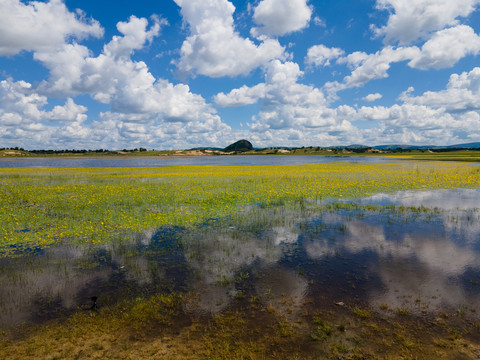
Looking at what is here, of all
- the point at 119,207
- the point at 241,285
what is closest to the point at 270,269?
the point at 241,285

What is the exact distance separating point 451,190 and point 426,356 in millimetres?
35231

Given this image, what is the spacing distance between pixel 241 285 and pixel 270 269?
2050 mm

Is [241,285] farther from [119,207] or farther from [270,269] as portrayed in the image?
[119,207]

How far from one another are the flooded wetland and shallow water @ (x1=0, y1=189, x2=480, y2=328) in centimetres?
7

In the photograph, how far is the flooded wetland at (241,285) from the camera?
7.34m

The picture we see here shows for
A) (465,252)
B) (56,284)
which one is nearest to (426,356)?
(465,252)

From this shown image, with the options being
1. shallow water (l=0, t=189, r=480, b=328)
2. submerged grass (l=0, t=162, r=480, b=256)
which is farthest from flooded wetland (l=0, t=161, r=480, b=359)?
submerged grass (l=0, t=162, r=480, b=256)

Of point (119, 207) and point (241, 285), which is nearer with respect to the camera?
point (241, 285)

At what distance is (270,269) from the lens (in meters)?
12.1

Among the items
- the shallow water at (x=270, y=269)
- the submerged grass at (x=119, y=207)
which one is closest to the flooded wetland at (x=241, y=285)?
the shallow water at (x=270, y=269)

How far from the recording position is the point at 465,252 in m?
13.7

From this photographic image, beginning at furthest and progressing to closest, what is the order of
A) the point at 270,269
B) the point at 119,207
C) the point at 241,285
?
the point at 119,207, the point at 270,269, the point at 241,285

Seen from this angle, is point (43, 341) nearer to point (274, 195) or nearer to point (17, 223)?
point (17, 223)

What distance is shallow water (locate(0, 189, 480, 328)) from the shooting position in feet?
30.9
